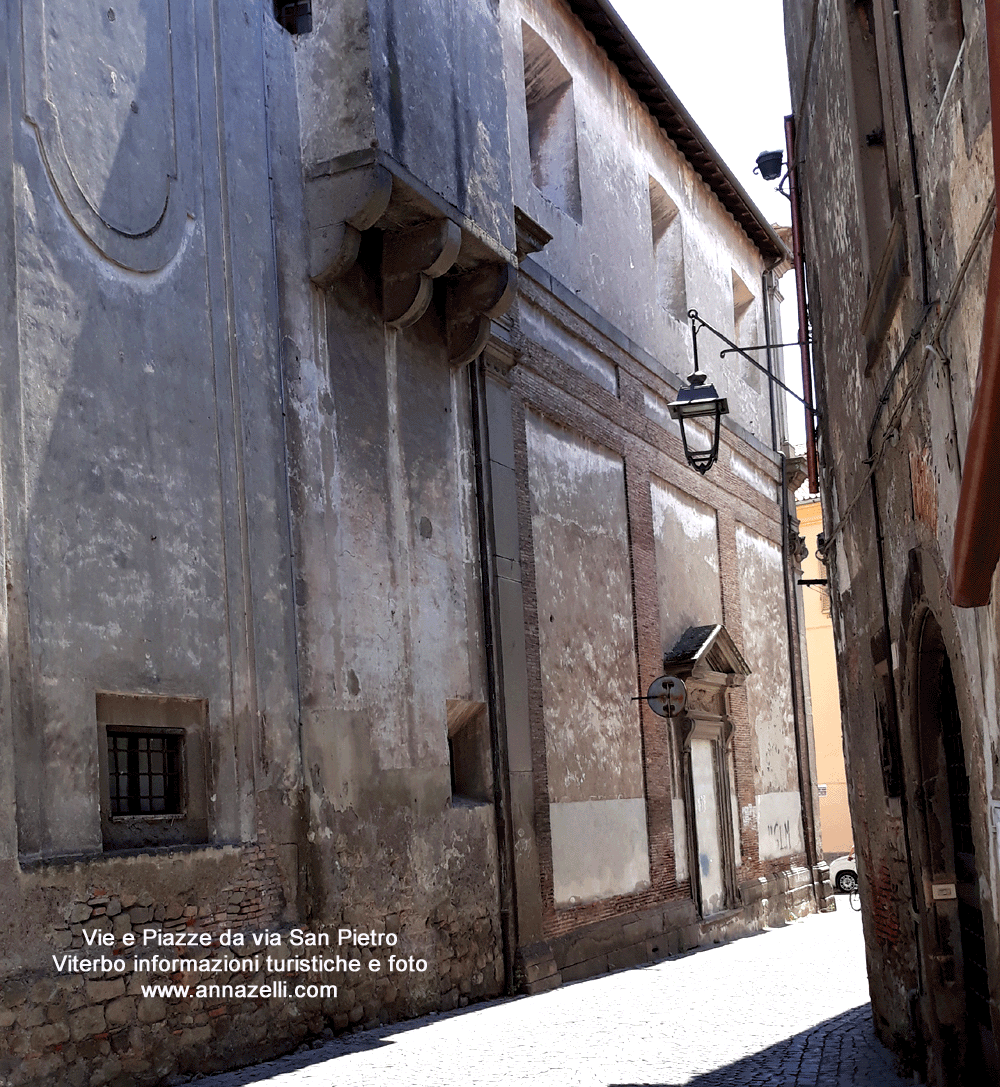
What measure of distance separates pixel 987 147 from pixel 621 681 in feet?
38.0

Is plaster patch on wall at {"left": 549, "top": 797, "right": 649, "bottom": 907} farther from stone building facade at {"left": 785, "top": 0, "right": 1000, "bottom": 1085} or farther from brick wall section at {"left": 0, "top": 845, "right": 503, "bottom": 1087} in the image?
stone building facade at {"left": 785, "top": 0, "right": 1000, "bottom": 1085}

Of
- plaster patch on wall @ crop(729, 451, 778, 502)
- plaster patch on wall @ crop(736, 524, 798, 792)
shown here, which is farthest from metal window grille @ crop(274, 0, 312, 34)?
plaster patch on wall @ crop(736, 524, 798, 792)

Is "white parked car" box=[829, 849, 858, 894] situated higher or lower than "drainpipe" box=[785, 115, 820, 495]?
lower

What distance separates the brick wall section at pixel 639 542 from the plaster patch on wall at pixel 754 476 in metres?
0.25

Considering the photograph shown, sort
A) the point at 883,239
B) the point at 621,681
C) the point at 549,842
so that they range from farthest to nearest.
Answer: the point at 621,681, the point at 549,842, the point at 883,239

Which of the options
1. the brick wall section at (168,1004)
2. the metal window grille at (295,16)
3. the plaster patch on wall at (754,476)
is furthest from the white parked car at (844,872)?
the metal window grille at (295,16)

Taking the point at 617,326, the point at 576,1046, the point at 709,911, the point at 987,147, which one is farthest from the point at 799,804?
the point at 987,147

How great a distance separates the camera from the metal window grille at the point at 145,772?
27.5ft

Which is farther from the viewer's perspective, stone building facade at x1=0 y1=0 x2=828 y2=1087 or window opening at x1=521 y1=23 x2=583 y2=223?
window opening at x1=521 y1=23 x2=583 y2=223

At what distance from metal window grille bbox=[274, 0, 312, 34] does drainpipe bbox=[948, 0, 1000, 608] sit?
8.50 m

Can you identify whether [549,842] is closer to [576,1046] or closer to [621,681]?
[621,681]

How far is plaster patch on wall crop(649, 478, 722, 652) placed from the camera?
17.8 m

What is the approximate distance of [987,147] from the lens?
4.70 metres

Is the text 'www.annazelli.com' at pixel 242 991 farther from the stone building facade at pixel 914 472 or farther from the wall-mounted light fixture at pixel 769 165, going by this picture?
the wall-mounted light fixture at pixel 769 165
